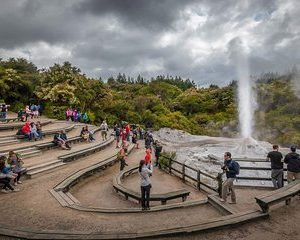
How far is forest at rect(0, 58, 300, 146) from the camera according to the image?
39.7 m

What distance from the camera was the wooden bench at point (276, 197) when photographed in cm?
830

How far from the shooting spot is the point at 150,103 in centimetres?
6153

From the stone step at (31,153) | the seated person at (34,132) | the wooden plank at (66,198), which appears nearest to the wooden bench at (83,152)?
the stone step at (31,153)

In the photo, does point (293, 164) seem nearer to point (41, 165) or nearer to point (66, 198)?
point (66, 198)

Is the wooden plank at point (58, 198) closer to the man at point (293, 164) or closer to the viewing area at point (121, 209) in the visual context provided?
the viewing area at point (121, 209)

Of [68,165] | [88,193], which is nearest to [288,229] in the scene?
[88,193]

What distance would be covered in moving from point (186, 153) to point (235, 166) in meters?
17.0

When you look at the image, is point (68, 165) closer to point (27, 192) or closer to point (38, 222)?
point (27, 192)

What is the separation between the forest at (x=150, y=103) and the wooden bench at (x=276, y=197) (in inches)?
1257

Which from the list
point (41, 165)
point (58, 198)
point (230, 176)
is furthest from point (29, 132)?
point (230, 176)

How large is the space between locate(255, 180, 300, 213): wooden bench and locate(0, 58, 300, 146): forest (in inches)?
1257

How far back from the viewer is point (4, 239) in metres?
7.34

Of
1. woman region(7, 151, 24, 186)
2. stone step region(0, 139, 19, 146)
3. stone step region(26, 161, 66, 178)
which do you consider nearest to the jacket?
woman region(7, 151, 24, 186)

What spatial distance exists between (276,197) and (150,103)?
175ft
